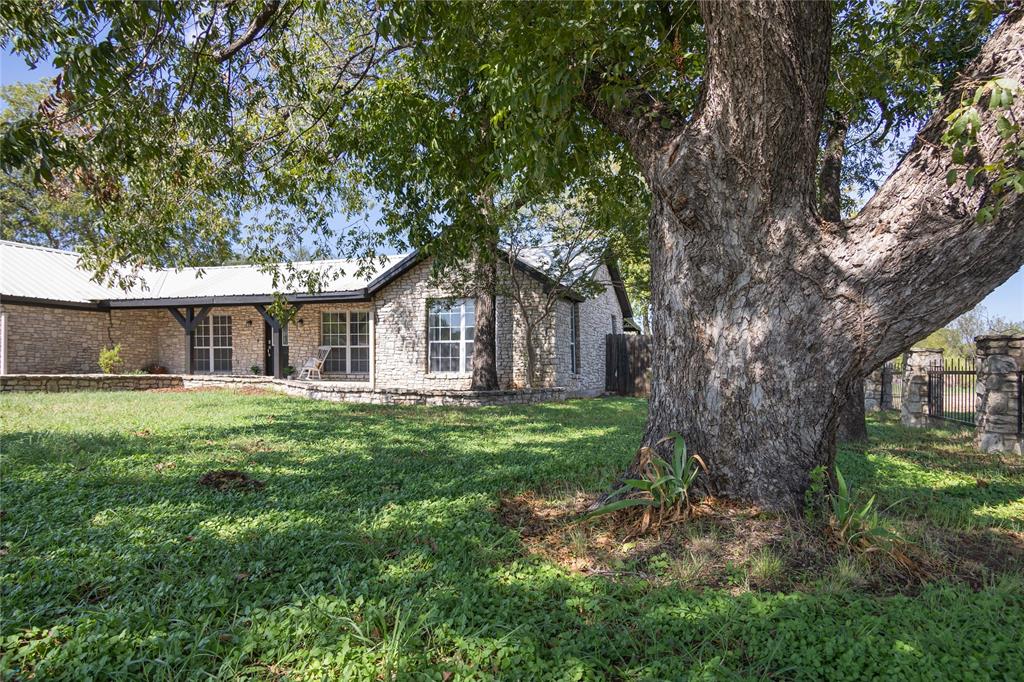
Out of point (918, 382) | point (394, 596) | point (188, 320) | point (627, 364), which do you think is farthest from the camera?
point (627, 364)

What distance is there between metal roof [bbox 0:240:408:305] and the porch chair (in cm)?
220

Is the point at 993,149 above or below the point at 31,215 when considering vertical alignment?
below

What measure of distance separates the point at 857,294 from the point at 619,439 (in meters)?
4.57

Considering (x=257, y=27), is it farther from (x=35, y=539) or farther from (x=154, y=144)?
(x=35, y=539)

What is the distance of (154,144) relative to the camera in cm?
539

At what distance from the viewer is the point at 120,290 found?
1811 cm

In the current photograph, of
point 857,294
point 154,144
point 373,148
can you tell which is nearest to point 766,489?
point 857,294

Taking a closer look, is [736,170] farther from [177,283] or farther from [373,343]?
[177,283]

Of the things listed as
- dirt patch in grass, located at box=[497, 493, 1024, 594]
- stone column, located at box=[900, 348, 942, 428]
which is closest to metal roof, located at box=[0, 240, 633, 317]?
stone column, located at box=[900, 348, 942, 428]

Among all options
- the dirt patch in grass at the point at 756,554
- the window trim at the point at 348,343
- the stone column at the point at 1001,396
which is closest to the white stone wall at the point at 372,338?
the window trim at the point at 348,343

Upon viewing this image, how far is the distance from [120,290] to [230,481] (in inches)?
685

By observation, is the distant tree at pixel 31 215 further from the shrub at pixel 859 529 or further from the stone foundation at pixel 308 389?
the shrub at pixel 859 529

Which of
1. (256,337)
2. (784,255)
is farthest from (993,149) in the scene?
(256,337)

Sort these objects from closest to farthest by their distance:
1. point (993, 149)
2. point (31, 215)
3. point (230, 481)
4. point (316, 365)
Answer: point (993, 149)
point (230, 481)
point (316, 365)
point (31, 215)
